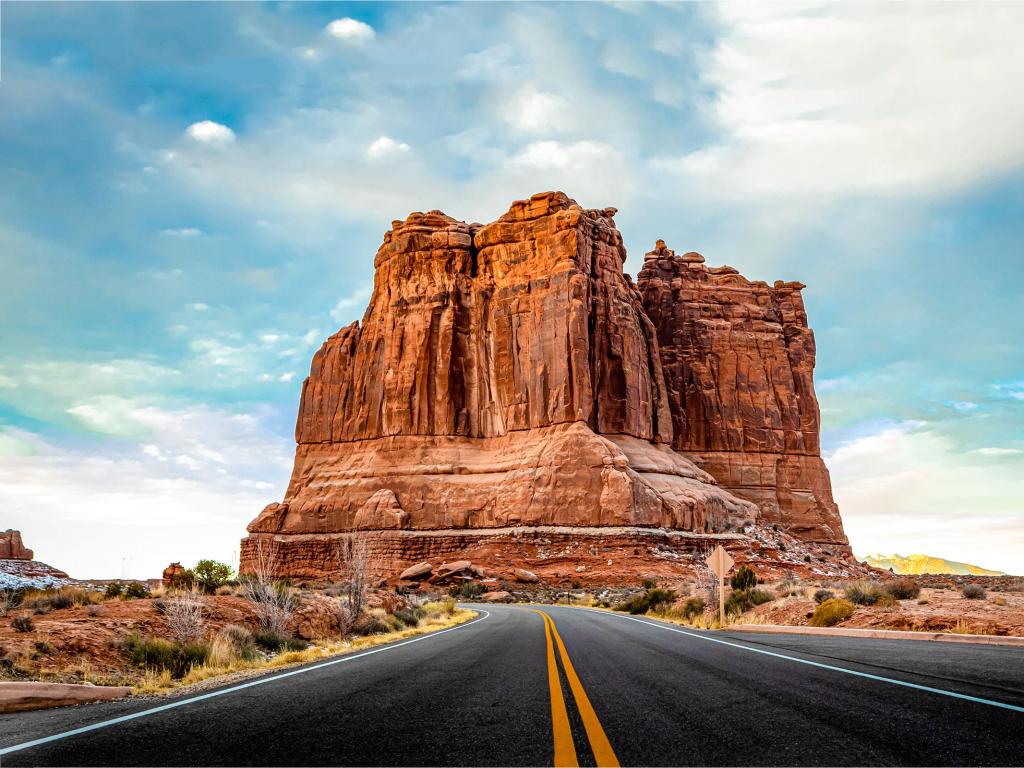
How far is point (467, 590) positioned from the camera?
161ft

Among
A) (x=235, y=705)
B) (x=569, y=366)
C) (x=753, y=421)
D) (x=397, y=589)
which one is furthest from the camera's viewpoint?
(x=753, y=421)

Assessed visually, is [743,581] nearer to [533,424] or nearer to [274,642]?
[274,642]

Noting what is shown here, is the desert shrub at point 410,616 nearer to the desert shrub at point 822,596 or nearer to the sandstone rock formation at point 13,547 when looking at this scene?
the desert shrub at point 822,596

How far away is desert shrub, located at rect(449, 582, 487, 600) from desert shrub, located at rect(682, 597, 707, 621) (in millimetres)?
21727

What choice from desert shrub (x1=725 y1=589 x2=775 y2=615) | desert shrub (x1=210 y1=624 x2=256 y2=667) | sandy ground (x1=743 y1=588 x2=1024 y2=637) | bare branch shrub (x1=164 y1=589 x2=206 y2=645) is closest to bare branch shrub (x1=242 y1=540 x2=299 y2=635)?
desert shrub (x1=210 y1=624 x2=256 y2=667)

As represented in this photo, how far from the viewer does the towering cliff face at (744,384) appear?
81.4m

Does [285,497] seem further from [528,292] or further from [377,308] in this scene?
[528,292]

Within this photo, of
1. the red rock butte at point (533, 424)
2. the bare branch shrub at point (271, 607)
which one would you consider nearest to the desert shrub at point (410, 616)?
the bare branch shrub at point (271, 607)

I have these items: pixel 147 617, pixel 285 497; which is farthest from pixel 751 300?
pixel 147 617

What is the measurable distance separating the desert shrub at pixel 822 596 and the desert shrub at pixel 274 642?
14.3 m

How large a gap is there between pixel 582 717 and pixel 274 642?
11045 mm

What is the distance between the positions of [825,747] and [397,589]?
44.2 metres

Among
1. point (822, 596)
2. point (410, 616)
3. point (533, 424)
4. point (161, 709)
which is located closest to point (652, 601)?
point (822, 596)

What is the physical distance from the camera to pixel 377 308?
75.6 m
